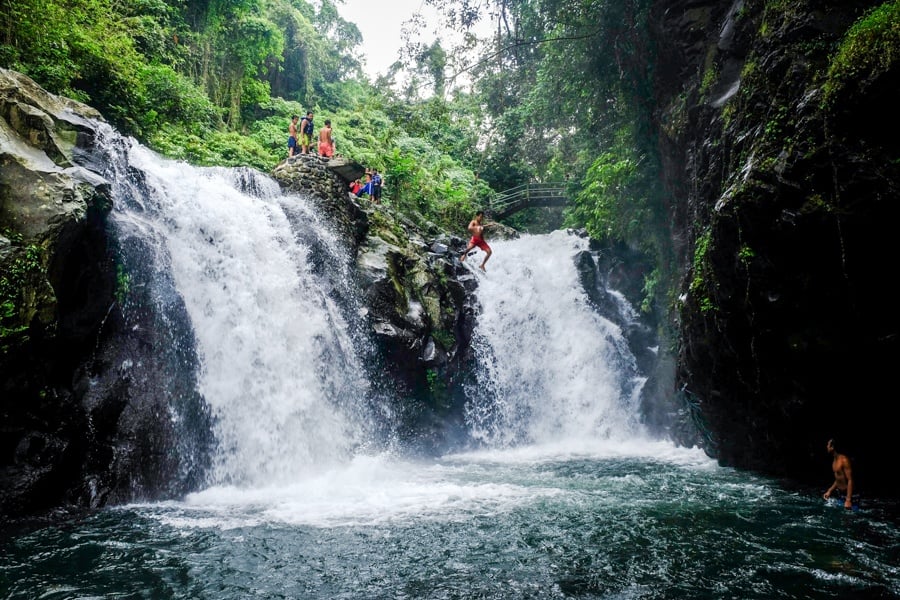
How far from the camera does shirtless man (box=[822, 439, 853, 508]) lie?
23.1 ft

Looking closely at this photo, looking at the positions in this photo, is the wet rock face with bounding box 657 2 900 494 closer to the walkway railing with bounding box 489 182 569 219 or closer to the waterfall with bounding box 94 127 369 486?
the waterfall with bounding box 94 127 369 486

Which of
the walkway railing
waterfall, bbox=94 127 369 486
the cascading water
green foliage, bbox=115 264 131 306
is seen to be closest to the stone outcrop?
the cascading water

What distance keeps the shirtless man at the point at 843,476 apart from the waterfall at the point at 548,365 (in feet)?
27.0

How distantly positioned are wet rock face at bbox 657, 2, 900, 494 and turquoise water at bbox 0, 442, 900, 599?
1.27 metres

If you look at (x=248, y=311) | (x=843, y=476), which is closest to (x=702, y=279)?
(x=843, y=476)

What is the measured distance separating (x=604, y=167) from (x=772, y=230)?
8.54 m

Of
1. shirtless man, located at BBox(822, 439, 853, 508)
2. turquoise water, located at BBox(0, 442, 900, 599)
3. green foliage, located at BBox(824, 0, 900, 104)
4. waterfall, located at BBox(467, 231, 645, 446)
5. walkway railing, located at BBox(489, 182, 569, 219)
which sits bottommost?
turquoise water, located at BBox(0, 442, 900, 599)

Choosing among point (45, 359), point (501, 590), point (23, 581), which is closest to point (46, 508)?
point (45, 359)

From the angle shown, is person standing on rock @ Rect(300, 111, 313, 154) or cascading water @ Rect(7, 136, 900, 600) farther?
person standing on rock @ Rect(300, 111, 313, 154)

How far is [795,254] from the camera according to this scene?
7516 millimetres

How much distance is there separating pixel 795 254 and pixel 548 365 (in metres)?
9.94

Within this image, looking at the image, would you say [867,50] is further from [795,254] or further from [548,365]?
[548,365]

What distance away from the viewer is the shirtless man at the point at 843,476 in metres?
7.04

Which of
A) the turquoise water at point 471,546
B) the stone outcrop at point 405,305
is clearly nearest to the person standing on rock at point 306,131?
the stone outcrop at point 405,305
